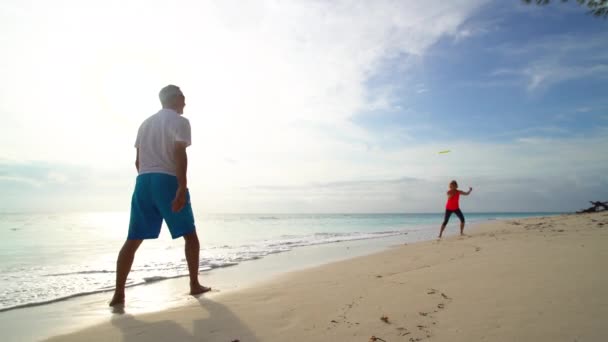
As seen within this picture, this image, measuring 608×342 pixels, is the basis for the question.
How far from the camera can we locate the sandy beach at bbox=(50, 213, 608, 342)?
193cm

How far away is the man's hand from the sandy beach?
3.14ft

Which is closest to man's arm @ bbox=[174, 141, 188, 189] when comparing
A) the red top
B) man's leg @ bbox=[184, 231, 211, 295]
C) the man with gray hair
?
the man with gray hair

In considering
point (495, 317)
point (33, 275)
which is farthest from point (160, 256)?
point (495, 317)

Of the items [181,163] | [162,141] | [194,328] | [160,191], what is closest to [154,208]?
[160,191]

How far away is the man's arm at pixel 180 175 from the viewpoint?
10.9ft

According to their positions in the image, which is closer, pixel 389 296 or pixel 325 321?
pixel 325 321

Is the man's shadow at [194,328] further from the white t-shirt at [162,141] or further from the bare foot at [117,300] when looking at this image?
the white t-shirt at [162,141]

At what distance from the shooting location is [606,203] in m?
17.3

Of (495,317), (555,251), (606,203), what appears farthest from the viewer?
(606,203)

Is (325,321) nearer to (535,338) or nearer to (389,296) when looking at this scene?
(389,296)

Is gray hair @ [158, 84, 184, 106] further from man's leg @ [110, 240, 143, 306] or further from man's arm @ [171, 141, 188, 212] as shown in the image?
man's leg @ [110, 240, 143, 306]

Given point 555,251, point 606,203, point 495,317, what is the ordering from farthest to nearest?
1. point 606,203
2. point 555,251
3. point 495,317

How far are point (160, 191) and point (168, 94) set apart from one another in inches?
46.7

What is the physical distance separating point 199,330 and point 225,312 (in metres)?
0.43
